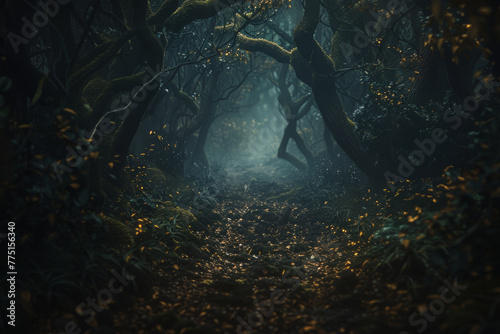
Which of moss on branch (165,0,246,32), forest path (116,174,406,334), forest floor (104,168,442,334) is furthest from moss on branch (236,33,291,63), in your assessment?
forest path (116,174,406,334)

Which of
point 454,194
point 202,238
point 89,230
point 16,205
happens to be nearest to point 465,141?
point 454,194

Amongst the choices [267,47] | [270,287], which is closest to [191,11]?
[267,47]

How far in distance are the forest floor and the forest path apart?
1 cm

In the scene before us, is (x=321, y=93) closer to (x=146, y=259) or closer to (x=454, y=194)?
(x=454, y=194)

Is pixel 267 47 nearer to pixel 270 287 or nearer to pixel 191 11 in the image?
pixel 191 11

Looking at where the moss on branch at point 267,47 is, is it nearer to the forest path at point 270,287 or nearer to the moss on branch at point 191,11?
the moss on branch at point 191,11

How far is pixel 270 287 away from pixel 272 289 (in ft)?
0.29

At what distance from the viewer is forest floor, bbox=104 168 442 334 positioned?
3.58m

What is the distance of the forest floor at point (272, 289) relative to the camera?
358 centimetres

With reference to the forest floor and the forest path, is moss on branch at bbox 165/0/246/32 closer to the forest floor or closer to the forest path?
the forest floor

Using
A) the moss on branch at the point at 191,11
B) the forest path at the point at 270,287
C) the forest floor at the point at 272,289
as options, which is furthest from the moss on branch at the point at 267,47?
the forest path at the point at 270,287

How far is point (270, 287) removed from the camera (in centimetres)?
483

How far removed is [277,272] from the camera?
553cm

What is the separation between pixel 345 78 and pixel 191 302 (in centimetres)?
1283
